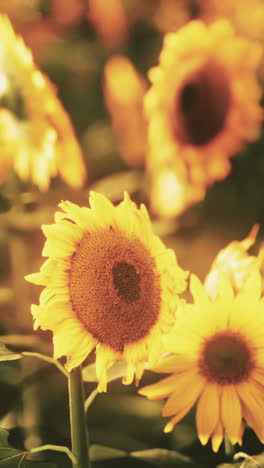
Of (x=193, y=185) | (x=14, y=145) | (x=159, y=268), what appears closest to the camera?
(x=159, y=268)

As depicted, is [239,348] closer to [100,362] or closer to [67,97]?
[100,362]

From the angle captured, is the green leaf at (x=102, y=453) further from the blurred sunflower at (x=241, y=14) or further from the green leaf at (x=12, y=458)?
the blurred sunflower at (x=241, y=14)

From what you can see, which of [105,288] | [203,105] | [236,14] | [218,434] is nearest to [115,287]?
[105,288]

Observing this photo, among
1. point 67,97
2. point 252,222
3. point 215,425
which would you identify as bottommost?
point 215,425

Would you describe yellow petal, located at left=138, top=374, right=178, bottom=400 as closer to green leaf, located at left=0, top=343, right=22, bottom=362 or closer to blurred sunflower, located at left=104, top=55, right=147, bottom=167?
green leaf, located at left=0, top=343, right=22, bottom=362

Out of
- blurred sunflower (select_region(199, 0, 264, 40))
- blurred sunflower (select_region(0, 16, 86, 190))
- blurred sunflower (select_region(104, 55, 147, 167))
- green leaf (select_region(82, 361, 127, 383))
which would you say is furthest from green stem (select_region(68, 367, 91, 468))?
blurred sunflower (select_region(199, 0, 264, 40))

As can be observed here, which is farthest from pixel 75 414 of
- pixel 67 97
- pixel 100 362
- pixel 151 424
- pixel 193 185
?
pixel 67 97

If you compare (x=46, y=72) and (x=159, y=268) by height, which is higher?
(x=46, y=72)
